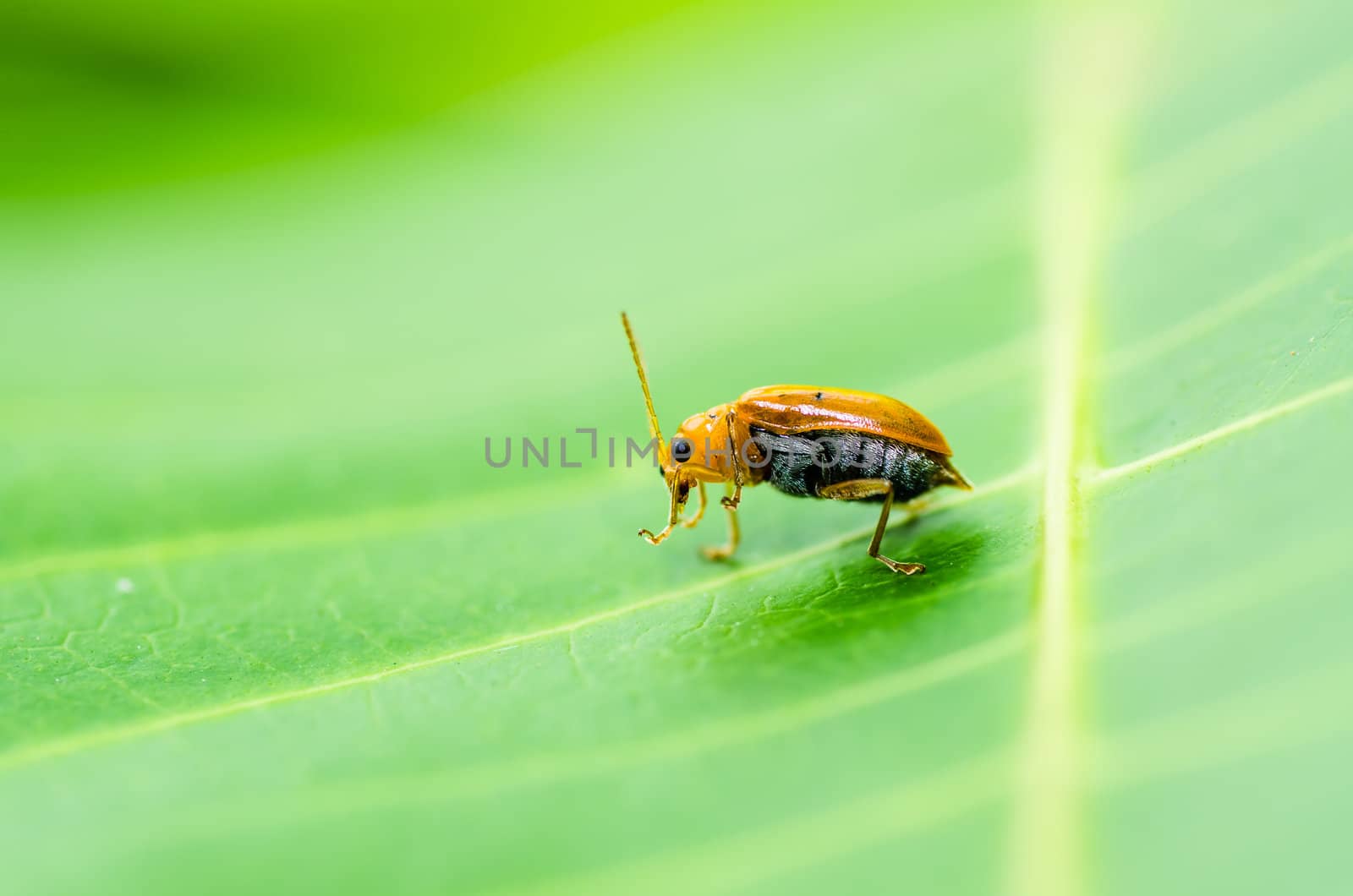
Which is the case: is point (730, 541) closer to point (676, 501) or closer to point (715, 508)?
point (676, 501)

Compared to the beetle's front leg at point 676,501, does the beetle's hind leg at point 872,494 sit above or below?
below

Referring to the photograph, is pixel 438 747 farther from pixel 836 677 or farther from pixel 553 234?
pixel 553 234

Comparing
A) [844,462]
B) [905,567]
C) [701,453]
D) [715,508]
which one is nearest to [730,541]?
[701,453]

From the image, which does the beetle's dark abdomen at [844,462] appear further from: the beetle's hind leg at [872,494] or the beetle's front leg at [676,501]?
the beetle's front leg at [676,501]

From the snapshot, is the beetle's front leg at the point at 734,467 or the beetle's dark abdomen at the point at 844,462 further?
the beetle's front leg at the point at 734,467

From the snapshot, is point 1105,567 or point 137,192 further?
point 137,192

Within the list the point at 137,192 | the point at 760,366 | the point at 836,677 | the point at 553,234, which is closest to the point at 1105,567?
the point at 836,677

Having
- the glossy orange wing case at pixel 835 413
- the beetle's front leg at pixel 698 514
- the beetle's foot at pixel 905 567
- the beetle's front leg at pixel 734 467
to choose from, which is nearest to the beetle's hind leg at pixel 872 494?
the beetle's foot at pixel 905 567
